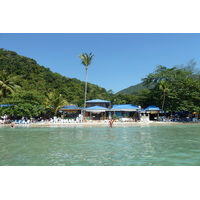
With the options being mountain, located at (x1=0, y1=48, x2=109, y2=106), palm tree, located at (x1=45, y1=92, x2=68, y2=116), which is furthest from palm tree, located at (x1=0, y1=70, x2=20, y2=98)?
mountain, located at (x1=0, y1=48, x2=109, y2=106)

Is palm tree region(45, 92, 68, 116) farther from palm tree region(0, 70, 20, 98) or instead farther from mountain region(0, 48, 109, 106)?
mountain region(0, 48, 109, 106)

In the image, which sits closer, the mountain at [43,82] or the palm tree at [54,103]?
the palm tree at [54,103]

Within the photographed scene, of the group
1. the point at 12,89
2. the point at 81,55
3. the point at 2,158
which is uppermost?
the point at 81,55

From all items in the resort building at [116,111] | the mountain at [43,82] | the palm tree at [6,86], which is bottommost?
the resort building at [116,111]

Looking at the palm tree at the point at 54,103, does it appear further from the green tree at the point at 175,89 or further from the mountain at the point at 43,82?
the green tree at the point at 175,89

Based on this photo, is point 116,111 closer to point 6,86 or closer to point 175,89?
point 175,89

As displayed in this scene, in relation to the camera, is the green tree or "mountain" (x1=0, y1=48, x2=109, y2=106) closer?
the green tree

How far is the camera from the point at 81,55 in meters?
29.3

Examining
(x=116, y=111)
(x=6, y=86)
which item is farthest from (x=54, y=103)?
(x=116, y=111)

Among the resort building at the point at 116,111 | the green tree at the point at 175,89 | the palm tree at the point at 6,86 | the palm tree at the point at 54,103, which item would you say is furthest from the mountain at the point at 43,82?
the green tree at the point at 175,89

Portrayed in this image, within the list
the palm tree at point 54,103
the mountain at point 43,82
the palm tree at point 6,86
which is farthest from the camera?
the mountain at point 43,82
